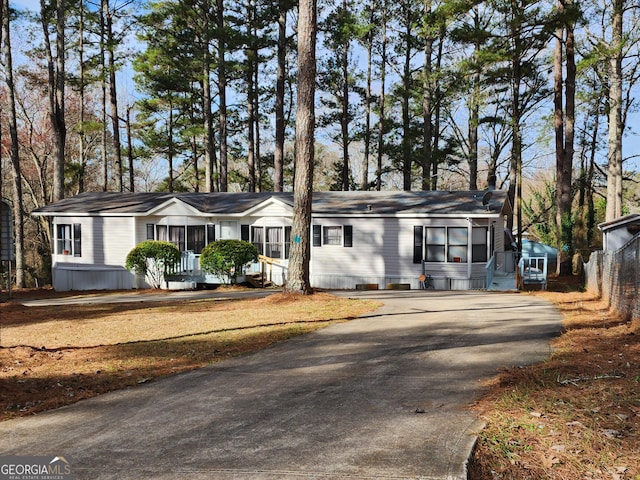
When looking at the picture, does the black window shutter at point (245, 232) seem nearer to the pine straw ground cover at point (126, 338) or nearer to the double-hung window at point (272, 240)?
the double-hung window at point (272, 240)

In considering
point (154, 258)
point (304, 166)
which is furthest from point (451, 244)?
point (154, 258)

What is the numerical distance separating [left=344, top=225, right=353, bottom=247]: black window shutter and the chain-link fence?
10.9 meters

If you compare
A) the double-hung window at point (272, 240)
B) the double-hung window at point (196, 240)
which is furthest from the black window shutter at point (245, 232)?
the double-hung window at point (196, 240)

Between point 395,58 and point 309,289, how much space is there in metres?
26.4

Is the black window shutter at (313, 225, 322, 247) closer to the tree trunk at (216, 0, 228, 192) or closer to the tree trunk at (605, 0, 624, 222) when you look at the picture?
the tree trunk at (216, 0, 228, 192)

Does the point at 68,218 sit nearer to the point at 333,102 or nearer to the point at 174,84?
the point at 174,84

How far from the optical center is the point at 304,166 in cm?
1542

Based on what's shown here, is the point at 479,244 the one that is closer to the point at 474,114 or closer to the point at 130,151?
the point at 474,114

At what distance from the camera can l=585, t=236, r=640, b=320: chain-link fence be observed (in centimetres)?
956

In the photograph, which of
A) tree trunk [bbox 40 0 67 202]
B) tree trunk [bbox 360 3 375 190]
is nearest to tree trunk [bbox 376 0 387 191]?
tree trunk [bbox 360 3 375 190]

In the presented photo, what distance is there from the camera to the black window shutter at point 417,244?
22.9 meters

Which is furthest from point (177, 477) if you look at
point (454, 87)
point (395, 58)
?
point (395, 58)

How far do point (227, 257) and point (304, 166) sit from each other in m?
8.36

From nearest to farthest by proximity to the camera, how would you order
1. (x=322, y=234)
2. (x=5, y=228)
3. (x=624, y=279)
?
1. (x=5, y=228)
2. (x=624, y=279)
3. (x=322, y=234)
